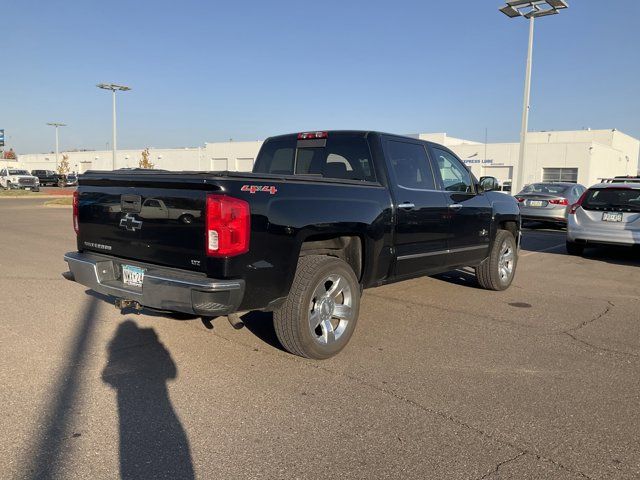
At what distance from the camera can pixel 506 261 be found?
7484 mm

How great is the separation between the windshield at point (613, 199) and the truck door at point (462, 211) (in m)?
4.28

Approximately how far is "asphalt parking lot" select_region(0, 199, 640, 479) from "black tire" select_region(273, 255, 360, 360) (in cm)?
16

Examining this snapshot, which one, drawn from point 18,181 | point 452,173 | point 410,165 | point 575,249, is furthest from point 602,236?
point 18,181

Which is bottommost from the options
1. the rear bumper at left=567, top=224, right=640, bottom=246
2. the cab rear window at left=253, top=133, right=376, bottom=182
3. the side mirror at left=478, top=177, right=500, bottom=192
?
the rear bumper at left=567, top=224, right=640, bottom=246

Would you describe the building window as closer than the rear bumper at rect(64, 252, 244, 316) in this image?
No

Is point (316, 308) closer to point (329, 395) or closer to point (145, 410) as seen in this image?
point (329, 395)

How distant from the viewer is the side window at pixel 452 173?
6.17 meters

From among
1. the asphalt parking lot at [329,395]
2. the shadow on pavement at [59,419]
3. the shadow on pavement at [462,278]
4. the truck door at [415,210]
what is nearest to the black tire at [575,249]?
the shadow on pavement at [462,278]

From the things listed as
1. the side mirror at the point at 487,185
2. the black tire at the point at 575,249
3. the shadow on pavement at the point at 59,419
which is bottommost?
the shadow on pavement at the point at 59,419

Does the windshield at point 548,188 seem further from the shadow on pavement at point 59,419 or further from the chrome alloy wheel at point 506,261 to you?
the shadow on pavement at point 59,419

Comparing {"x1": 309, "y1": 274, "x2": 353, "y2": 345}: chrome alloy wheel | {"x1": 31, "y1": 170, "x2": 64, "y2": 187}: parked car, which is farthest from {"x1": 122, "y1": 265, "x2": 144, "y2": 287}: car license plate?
{"x1": 31, "y1": 170, "x2": 64, "y2": 187}: parked car

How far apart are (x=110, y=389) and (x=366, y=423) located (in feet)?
6.05

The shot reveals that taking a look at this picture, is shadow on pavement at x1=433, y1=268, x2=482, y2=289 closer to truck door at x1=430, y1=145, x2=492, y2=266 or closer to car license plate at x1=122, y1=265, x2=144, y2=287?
truck door at x1=430, y1=145, x2=492, y2=266

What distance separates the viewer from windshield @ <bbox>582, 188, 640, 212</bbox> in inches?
378
